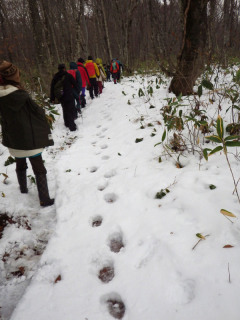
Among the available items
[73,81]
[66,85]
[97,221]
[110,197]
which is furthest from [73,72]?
[97,221]

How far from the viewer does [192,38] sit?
4.38 m

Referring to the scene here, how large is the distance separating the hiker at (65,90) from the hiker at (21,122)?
113 inches

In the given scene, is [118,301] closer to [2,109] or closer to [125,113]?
[2,109]

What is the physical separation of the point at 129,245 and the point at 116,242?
0.53 feet

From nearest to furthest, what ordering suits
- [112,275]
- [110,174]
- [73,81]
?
[112,275] → [110,174] → [73,81]

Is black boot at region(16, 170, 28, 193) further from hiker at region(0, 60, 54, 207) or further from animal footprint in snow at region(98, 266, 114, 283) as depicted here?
animal footprint in snow at region(98, 266, 114, 283)

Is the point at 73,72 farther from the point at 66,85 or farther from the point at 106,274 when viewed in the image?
the point at 106,274

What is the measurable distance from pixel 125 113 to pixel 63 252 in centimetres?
426

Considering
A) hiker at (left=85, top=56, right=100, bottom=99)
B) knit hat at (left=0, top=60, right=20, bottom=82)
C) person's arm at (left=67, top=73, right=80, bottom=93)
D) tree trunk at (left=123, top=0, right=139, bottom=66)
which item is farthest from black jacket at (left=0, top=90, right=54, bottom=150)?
tree trunk at (left=123, top=0, right=139, bottom=66)

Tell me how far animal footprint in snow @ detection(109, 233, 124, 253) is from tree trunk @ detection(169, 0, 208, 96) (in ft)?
11.3

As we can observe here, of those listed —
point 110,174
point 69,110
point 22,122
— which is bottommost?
point 110,174

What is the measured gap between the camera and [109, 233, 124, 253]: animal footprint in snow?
Result: 182cm

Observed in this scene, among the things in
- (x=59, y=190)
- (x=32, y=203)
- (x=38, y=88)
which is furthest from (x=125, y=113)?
(x=38, y=88)

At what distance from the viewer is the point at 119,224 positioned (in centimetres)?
203
